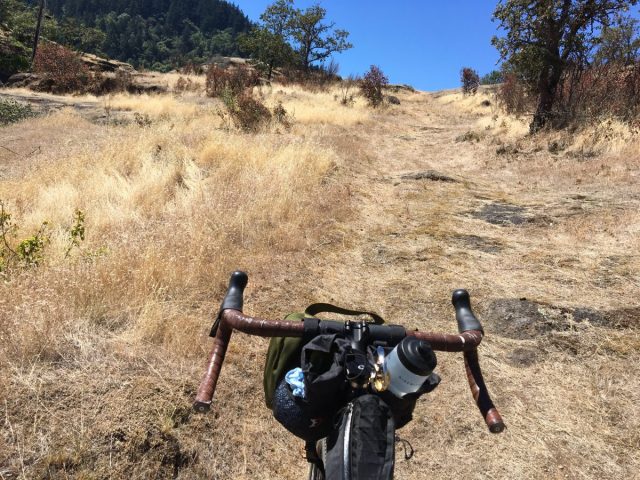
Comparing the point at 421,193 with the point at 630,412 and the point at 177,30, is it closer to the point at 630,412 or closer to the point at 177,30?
the point at 630,412

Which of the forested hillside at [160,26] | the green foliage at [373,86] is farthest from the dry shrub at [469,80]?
the forested hillside at [160,26]

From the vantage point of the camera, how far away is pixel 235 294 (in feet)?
4.98

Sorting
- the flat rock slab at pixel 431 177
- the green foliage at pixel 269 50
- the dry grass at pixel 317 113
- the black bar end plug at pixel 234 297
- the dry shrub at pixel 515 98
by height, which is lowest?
the black bar end plug at pixel 234 297

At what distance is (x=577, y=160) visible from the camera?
29.6 feet

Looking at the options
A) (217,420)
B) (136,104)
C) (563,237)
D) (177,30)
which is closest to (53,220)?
(217,420)

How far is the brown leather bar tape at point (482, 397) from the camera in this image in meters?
1.20

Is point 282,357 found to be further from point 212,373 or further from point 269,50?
point 269,50

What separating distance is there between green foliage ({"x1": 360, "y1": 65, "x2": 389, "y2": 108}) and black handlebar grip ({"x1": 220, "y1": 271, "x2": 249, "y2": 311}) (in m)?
19.8

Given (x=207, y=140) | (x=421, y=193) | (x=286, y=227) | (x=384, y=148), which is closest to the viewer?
(x=286, y=227)

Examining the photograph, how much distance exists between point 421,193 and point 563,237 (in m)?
2.60

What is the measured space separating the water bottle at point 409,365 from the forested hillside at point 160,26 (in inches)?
3425

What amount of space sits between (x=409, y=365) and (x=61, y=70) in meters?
24.4

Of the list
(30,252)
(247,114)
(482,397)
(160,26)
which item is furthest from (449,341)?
(160,26)

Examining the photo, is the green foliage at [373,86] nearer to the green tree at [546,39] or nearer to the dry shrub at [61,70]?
the green tree at [546,39]
